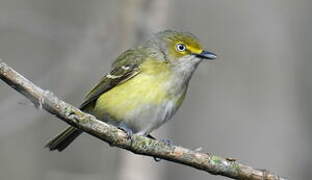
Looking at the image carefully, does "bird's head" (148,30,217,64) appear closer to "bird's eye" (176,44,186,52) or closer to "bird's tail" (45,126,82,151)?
"bird's eye" (176,44,186,52)

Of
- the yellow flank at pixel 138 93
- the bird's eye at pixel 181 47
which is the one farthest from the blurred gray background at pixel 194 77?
the yellow flank at pixel 138 93

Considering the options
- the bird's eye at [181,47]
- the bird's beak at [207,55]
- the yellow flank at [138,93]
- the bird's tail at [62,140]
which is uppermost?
the bird's eye at [181,47]

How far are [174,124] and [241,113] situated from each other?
99cm

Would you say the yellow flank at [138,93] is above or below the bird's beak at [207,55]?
below

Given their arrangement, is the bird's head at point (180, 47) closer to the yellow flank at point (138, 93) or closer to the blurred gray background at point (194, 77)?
the yellow flank at point (138, 93)

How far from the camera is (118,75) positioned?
590 centimetres

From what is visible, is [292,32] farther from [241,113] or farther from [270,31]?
[241,113]

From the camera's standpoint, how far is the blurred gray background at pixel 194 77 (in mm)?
7281

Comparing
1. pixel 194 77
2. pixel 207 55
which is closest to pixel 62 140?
pixel 207 55

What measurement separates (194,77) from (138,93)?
346 cm

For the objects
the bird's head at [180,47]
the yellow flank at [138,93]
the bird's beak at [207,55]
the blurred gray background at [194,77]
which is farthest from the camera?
the blurred gray background at [194,77]

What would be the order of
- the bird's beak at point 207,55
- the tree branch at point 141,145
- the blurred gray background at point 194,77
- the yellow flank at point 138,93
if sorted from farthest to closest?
1. the blurred gray background at point 194,77
2. the bird's beak at point 207,55
3. the yellow flank at point 138,93
4. the tree branch at point 141,145

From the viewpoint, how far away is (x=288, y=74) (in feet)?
28.7

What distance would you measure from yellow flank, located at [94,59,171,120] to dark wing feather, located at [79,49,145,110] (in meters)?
0.06
